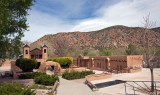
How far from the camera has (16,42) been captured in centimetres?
2802

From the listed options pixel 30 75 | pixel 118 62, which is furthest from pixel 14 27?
pixel 118 62

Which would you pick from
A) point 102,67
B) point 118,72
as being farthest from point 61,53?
point 118,72

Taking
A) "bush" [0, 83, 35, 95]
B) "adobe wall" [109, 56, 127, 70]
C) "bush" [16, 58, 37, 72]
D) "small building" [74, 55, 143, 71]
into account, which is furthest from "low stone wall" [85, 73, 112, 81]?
"bush" [0, 83, 35, 95]

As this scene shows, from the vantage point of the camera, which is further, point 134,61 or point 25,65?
point 134,61

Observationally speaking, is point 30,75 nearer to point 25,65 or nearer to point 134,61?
point 25,65

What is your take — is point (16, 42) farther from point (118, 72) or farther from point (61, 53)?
point (61, 53)

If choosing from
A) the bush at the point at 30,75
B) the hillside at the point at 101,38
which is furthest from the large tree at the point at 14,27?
the hillside at the point at 101,38

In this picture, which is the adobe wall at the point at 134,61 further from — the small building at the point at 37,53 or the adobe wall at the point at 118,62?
the small building at the point at 37,53

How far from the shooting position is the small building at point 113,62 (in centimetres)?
5143

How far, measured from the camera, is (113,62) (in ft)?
180

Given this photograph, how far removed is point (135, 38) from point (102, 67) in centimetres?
8472

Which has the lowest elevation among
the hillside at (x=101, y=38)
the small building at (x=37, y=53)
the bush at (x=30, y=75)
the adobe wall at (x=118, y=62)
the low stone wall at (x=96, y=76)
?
the low stone wall at (x=96, y=76)

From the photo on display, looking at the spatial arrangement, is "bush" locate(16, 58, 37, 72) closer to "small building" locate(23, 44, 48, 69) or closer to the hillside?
"small building" locate(23, 44, 48, 69)

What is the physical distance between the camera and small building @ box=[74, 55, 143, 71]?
51.4 metres
